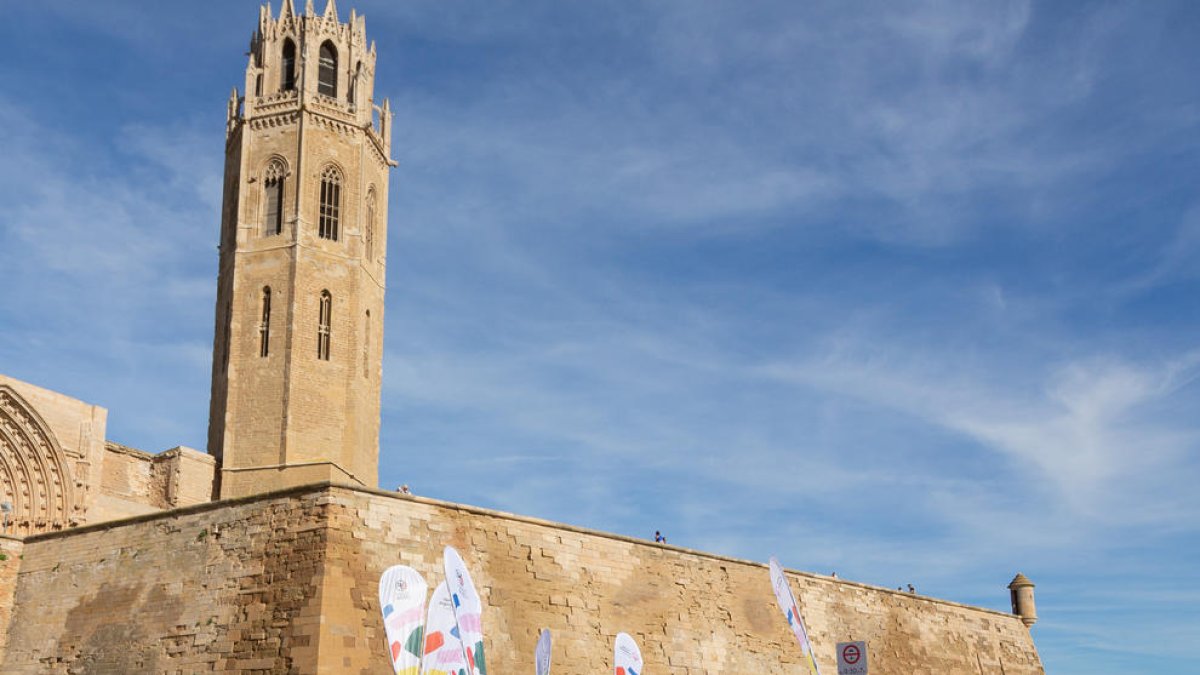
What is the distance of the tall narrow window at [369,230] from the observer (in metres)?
41.8

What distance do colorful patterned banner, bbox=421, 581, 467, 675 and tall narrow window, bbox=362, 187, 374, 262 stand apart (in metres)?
24.5

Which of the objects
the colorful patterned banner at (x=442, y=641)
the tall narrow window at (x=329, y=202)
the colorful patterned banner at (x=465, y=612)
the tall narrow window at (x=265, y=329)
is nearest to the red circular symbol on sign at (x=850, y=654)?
the colorful patterned banner at (x=465, y=612)

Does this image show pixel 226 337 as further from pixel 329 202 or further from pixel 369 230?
pixel 369 230

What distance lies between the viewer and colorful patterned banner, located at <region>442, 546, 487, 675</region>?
61.0 feet

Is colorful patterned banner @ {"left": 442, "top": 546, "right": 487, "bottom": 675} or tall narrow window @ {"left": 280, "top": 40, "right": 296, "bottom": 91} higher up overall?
tall narrow window @ {"left": 280, "top": 40, "right": 296, "bottom": 91}

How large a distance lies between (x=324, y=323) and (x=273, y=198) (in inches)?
185

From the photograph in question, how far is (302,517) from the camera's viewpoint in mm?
22156

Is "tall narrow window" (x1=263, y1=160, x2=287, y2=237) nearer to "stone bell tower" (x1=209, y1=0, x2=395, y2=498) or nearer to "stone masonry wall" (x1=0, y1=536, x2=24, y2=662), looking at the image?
"stone bell tower" (x1=209, y1=0, x2=395, y2=498)

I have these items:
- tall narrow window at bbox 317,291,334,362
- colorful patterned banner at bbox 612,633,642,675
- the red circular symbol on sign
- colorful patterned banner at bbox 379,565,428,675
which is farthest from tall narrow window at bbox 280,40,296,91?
the red circular symbol on sign

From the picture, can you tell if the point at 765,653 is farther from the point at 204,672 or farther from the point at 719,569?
the point at 204,672

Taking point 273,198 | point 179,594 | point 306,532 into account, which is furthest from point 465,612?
point 273,198

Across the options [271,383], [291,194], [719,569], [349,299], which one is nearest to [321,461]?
[271,383]

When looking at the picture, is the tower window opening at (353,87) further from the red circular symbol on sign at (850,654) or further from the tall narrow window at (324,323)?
the red circular symbol on sign at (850,654)

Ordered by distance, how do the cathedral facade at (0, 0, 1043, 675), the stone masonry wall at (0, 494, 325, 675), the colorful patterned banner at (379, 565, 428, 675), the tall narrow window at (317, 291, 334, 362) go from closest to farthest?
the colorful patterned banner at (379, 565, 428, 675), the stone masonry wall at (0, 494, 325, 675), the cathedral facade at (0, 0, 1043, 675), the tall narrow window at (317, 291, 334, 362)
